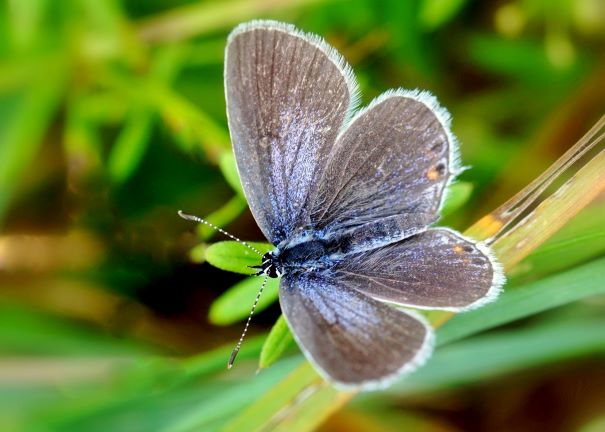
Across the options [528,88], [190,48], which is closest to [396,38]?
[528,88]

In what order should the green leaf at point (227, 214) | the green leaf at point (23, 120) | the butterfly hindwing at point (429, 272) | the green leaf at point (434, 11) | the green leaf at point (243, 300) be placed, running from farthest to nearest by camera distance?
the green leaf at point (23, 120), the green leaf at point (434, 11), the green leaf at point (227, 214), the green leaf at point (243, 300), the butterfly hindwing at point (429, 272)

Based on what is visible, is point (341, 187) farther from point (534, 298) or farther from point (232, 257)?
point (534, 298)

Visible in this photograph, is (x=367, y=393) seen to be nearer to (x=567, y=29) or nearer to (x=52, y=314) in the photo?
(x=52, y=314)

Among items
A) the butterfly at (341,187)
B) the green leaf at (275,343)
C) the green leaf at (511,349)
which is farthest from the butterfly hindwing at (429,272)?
the green leaf at (511,349)

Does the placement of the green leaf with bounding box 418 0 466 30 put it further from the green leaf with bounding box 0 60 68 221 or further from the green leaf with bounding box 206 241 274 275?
the green leaf with bounding box 0 60 68 221

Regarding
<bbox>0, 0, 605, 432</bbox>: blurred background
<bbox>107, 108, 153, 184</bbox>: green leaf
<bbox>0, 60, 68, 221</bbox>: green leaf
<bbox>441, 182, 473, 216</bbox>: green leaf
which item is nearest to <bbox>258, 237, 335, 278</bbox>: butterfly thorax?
<bbox>441, 182, 473, 216</bbox>: green leaf

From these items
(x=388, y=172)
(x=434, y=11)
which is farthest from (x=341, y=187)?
(x=434, y=11)

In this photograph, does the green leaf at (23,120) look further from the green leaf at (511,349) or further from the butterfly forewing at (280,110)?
the green leaf at (511,349)
